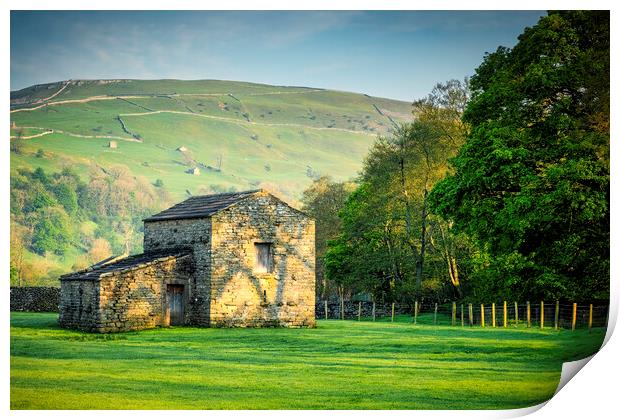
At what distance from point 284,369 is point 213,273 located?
34.7ft

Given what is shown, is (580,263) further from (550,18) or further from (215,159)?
(215,159)

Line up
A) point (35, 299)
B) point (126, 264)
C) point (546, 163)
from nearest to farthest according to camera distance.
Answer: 1. point (546, 163)
2. point (126, 264)
3. point (35, 299)

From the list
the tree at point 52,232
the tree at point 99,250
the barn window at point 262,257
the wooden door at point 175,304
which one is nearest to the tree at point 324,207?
the tree at point 99,250

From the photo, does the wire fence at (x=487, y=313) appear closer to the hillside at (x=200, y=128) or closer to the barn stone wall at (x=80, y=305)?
the hillside at (x=200, y=128)

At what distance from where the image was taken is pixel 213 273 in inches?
1275

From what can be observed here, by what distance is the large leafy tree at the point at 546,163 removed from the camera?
29188mm

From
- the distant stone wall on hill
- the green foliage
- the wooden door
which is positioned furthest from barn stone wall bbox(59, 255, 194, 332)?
the green foliage

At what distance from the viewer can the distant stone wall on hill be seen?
42.2 meters

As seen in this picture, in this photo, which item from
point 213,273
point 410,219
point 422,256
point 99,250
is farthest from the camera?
point 410,219

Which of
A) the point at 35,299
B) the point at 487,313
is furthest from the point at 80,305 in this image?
the point at 487,313

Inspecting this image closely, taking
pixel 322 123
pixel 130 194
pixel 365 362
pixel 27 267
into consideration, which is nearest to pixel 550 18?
pixel 365 362

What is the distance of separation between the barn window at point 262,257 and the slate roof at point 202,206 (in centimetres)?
166

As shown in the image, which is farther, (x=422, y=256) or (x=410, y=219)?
(x=410, y=219)

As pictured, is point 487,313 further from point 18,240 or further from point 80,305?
point 18,240
